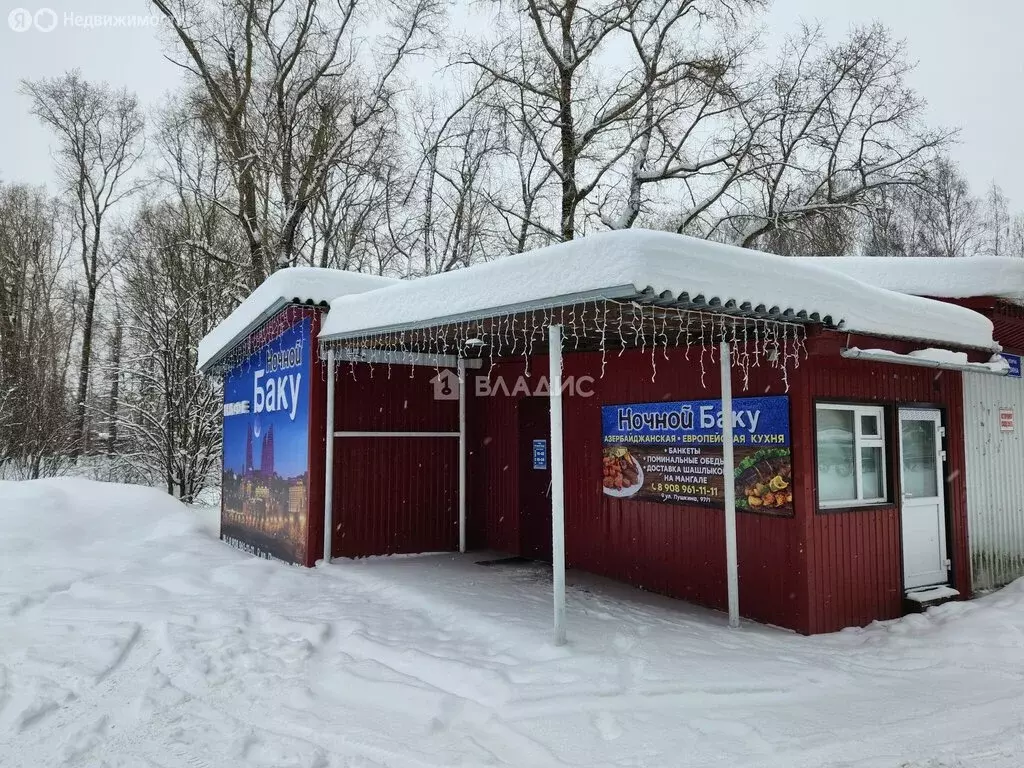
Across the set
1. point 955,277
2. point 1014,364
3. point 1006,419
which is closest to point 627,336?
point 955,277

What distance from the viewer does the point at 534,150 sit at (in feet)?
58.6

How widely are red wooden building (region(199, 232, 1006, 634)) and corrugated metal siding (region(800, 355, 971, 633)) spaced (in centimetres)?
2

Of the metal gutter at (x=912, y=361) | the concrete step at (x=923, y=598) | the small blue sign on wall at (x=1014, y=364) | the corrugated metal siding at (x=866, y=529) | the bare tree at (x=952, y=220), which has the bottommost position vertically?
the concrete step at (x=923, y=598)

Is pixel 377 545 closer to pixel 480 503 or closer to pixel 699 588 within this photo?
pixel 480 503

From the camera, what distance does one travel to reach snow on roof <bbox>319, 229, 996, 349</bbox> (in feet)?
13.1

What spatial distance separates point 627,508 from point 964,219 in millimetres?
25020

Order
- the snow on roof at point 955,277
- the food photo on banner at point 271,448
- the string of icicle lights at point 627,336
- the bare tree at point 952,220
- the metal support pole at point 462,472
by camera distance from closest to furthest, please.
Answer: the string of icicle lights at point 627,336 → the snow on roof at point 955,277 → the food photo on banner at point 271,448 → the metal support pole at point 462,472 → the bare tree at point 952,220

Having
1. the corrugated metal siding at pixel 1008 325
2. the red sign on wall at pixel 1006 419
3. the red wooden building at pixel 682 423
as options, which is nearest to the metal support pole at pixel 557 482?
the red wooden building at pixel 682 423

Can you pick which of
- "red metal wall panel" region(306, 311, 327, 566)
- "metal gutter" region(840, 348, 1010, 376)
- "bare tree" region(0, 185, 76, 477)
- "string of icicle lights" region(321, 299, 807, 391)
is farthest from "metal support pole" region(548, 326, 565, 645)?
"bare tree" region(0, 185, 76, 477)

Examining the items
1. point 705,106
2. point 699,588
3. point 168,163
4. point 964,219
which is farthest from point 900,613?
point 964,219

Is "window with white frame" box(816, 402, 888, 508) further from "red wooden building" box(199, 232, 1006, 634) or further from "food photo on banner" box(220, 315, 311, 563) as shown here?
"food photo on banner" box(220, 315, 311, 563)

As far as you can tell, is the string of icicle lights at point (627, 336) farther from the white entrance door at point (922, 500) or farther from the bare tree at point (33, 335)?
the bare tree at point (33, 335)

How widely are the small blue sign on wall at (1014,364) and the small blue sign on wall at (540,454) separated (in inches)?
212

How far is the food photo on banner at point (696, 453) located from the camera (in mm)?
5875
